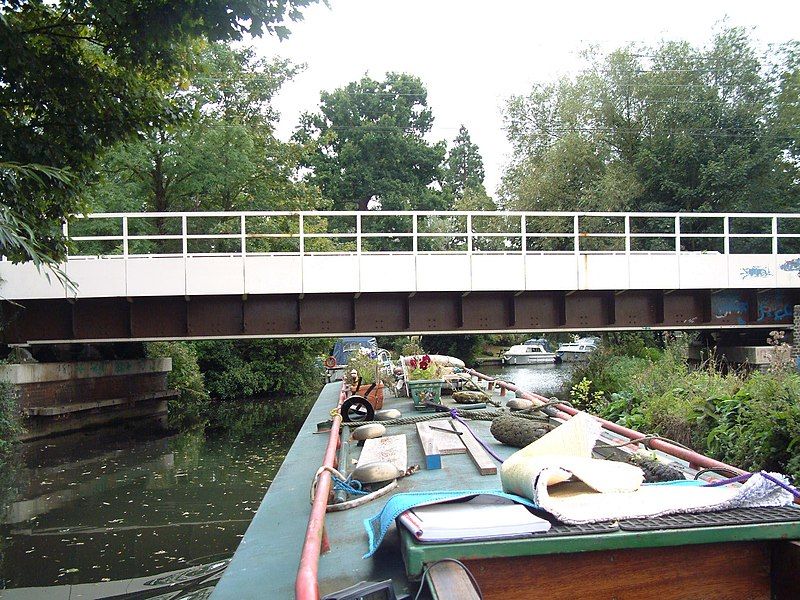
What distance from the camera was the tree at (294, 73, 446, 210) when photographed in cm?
5078

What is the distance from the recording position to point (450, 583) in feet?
7.85

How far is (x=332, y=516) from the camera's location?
414 centimetres

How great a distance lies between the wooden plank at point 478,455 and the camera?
187 inches

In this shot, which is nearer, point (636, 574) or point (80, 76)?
point (636, 574)

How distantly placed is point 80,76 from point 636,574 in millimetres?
8100

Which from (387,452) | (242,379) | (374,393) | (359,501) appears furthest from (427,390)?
(242,379)

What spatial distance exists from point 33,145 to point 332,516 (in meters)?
6.20

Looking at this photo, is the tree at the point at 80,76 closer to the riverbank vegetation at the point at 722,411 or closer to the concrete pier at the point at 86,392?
the riverbank vegetation at the point at 722,411

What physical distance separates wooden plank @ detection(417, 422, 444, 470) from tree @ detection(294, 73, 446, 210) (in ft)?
144

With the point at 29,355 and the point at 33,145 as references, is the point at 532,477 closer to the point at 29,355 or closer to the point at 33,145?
the point at 33,145

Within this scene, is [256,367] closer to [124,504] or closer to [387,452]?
[124,504]

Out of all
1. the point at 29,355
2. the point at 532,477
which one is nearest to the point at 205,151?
the point at 29,355

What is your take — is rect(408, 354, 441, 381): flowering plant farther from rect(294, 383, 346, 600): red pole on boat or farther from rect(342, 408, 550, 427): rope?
rect(294, 383, 346, 600): red pole on boat

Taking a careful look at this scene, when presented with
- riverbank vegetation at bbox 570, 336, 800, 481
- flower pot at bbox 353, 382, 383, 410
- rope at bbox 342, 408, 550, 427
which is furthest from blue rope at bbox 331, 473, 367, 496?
riverbank vegetation at bbox 570, 336, 800, 481
